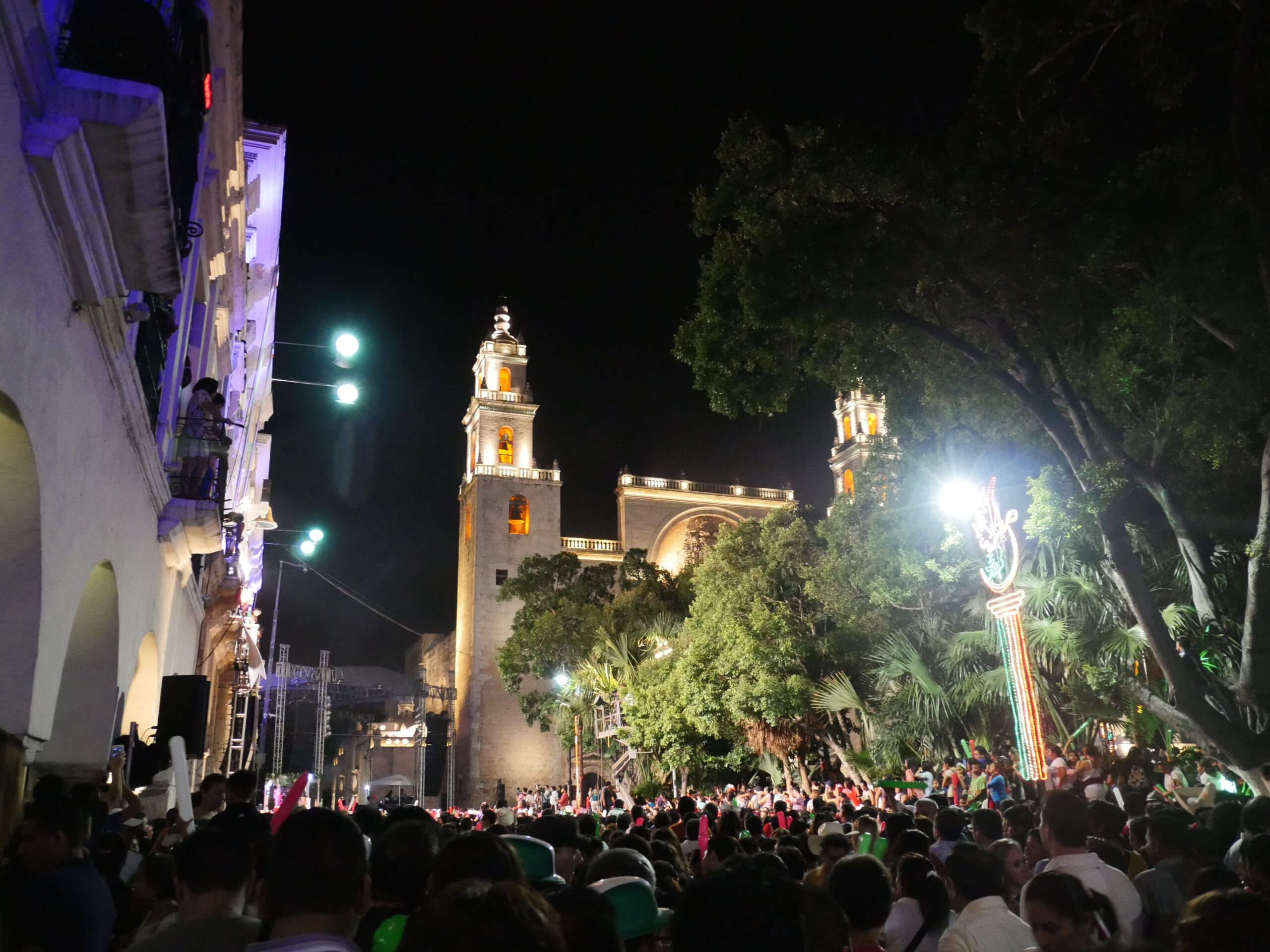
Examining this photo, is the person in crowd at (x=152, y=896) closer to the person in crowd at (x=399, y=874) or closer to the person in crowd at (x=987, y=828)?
the person in crowd at (x=399, y=874)

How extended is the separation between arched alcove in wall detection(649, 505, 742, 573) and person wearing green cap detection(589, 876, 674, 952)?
157ft

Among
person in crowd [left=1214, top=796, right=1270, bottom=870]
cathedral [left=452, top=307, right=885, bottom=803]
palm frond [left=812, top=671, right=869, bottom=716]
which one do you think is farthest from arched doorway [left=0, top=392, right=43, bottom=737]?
cathedral [left=452, top=307, right=885, bottom=803]

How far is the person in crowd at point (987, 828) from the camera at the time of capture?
584 cm

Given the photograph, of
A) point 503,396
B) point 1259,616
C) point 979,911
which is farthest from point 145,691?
point 503,396

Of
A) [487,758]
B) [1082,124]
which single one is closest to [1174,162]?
[1082,124]

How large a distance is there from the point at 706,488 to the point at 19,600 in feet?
160

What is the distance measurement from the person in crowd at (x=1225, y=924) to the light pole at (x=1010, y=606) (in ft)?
36.9

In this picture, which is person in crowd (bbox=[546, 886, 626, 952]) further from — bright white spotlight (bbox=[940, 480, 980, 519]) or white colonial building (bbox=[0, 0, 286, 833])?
bright white spotlight (bbox=[940, 480, 980, 519])

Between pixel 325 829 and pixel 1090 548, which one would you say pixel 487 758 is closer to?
pixel 1090 548

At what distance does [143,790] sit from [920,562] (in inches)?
581

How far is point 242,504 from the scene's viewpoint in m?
18.8

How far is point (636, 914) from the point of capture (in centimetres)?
299

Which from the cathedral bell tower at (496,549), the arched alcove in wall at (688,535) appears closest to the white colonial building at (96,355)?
the cathedral bell tower at (496,549)

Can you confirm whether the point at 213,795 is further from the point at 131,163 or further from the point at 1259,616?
the point at 1259,616
